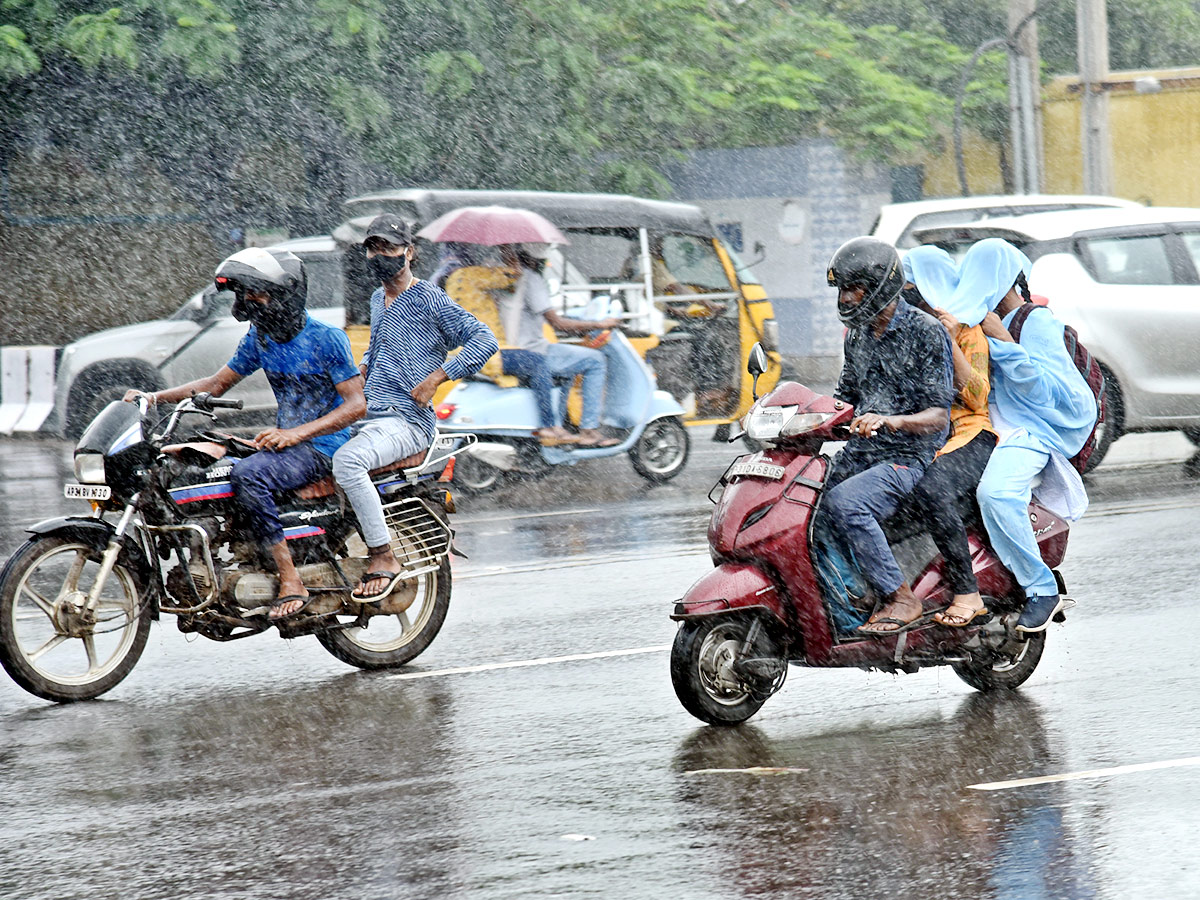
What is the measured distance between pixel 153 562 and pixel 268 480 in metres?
0.56

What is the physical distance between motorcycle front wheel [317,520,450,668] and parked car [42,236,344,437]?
332 inches

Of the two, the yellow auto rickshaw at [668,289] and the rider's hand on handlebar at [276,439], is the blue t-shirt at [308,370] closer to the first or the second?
the rider's hand on handlebar at [276,439]

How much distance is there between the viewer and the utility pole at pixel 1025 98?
22.0 metres

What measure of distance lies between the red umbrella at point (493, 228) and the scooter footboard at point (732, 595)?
7211 millimetres

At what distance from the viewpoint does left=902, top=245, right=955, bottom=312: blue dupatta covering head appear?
20.4 ft

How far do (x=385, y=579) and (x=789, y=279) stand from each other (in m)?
21.4

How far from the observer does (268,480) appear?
6.66 metres

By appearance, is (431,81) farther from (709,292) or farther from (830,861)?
(830,861)

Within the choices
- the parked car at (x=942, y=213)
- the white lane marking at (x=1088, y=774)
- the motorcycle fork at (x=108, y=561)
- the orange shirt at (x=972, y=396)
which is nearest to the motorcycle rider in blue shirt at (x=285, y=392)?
the motorcycle fork at (x=108, y=561)

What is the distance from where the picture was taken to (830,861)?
4520 millimetres

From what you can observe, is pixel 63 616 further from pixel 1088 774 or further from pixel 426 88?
pixel 426 88

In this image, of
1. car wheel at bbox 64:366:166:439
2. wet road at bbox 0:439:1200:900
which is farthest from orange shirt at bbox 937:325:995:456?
car wheel at bbox 64:366:166:439

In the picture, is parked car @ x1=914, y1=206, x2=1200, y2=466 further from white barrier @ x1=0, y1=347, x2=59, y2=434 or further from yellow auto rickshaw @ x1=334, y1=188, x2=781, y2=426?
white barrier @ x1=0, y1=347, x2=59, y2=434

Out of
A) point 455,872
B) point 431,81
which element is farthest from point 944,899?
point 431,81
